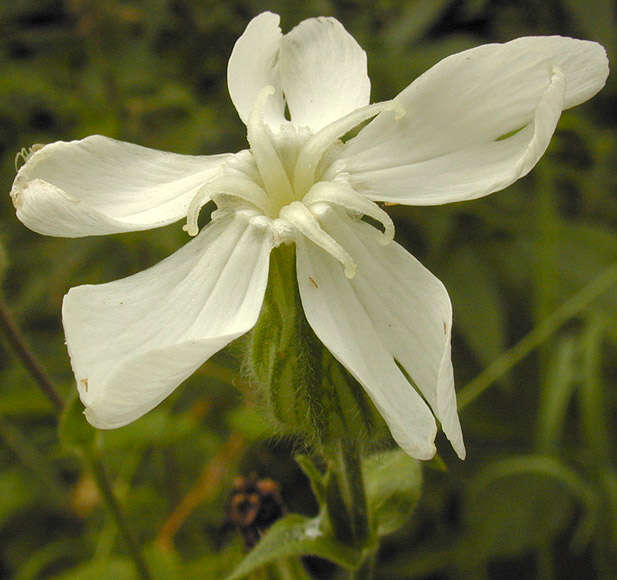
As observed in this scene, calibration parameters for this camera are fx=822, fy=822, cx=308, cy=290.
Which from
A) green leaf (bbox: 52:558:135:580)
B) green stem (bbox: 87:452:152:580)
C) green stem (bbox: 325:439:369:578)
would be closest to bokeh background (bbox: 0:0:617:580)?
green leaf (bbox: 52:558:135:580)

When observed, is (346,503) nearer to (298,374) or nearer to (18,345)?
(298,374)

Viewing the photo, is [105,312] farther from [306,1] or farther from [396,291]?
[306,1]

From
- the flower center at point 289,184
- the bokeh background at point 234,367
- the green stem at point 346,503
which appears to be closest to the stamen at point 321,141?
the flower center at point 289,184

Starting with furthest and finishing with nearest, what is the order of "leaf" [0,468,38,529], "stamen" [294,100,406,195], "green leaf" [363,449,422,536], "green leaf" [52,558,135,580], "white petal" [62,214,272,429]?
"leaf" [0,468,38,529] < "green leaf" [52,558,135,580] < "green leaf" [363,449,422,536] < "stamen" [294,100,406,195] < "white petal" [62,214,272,429]

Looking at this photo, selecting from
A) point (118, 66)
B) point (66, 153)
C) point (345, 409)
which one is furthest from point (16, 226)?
point (345, 409)

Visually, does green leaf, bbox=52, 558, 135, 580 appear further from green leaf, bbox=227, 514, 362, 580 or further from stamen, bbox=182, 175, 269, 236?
stamen, bbox=182, 175, 269, 236

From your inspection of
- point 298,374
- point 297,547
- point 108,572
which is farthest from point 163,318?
point 108,572

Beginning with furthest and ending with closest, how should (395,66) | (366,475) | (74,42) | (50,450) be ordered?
(74,42) < (50,450) < (395,66) < (366,475)
